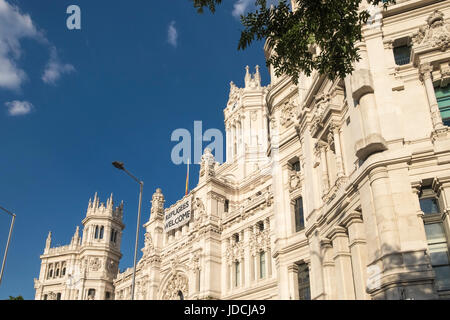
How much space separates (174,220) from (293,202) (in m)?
26.9

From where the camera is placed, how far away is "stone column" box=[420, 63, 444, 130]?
1609cm

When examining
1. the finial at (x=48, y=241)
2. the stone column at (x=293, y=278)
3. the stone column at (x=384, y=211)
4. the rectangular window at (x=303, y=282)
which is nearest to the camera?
the stone column at (x=384, y=211)

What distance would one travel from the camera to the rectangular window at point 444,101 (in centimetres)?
1662

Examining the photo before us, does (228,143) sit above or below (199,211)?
above

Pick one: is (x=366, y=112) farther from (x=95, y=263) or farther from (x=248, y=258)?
(x=95, y=263)

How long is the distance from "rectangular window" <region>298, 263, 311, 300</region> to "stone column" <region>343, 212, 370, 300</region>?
22.1 ft

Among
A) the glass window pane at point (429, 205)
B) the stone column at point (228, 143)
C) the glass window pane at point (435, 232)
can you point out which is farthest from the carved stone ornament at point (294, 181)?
the stone column at point (228, 143)

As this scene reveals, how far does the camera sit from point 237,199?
47.7 meters

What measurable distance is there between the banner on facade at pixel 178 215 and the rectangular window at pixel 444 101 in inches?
1369

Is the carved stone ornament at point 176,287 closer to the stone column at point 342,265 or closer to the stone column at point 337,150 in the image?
the stone column at point 342,265

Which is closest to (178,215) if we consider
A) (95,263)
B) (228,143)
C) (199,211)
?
(199,211)

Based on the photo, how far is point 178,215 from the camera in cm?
5031

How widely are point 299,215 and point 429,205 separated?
1083 cm
